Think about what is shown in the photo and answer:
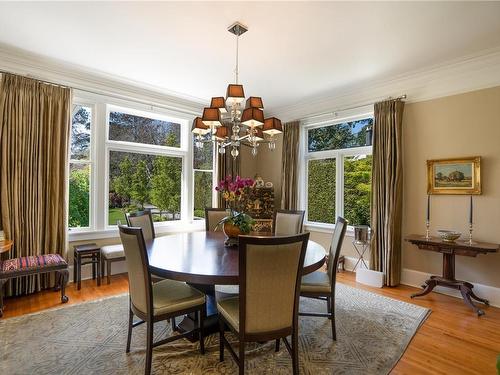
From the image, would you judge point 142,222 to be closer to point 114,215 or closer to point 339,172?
point 114,215

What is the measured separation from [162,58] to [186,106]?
5.14 feet

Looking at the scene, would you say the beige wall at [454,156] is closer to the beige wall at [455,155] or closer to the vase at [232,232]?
the beige wall at [455,155]

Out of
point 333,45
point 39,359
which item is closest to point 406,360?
point 39,359

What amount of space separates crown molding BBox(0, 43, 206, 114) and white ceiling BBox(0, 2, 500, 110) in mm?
191

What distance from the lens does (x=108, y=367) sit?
1.99 m

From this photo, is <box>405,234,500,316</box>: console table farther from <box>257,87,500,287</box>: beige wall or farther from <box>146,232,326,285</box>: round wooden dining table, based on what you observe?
<box>146,232,326,285</box>: round wooden dining table

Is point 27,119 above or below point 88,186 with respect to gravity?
above

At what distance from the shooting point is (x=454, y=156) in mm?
3459

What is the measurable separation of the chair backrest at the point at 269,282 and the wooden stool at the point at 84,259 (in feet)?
9.07

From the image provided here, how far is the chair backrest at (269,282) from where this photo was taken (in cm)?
164

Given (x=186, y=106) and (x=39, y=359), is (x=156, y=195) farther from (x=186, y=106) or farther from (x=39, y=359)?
(x=39, y=359)

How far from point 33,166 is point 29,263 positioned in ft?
3.85

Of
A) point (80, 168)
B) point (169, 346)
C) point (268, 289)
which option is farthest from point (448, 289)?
point (80, 168)

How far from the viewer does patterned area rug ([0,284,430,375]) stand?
1999mm
